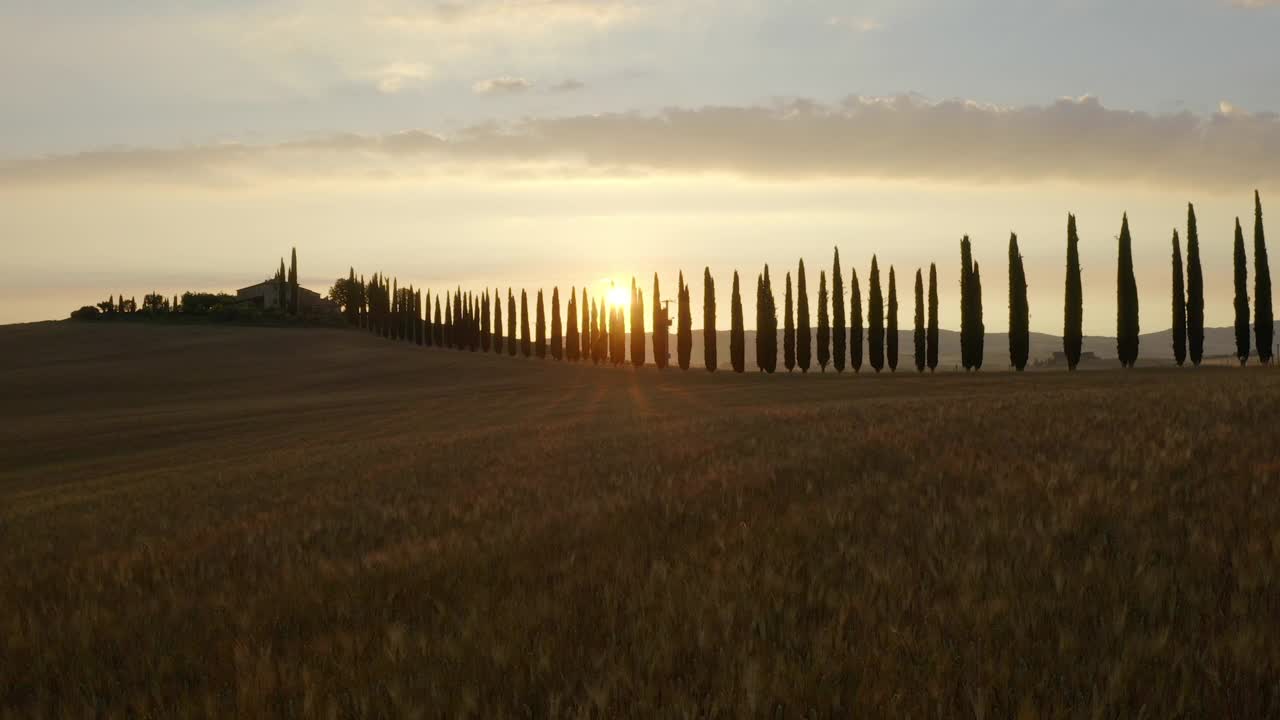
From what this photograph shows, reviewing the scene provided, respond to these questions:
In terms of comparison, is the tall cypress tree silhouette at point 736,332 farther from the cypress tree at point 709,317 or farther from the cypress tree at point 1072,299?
the cypress tree at point 1072,299

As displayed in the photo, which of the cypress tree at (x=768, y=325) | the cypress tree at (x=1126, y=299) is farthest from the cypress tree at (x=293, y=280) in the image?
the cypress tree at (x=1126, y=299)

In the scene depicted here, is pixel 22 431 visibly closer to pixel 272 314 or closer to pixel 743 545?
pixel 743 545

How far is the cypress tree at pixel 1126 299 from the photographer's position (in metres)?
62.5

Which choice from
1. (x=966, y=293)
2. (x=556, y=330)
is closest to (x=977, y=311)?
(x=966, y=293)

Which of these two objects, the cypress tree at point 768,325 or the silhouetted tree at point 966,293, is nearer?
the silhouetted tree at point 966,293

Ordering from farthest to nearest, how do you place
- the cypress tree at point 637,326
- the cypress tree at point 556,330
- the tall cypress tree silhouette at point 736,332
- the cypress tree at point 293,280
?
the cypress tree at point 293,280 < the cypress tree at point 556,330 < the cypress tree at point 637,326 < the tall cypress tree silhouette at point 736,332

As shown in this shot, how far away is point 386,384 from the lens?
71062 millimetres

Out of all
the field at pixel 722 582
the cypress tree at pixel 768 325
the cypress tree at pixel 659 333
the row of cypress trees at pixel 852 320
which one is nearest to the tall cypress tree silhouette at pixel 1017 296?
the row of cypress trees at pixel 852 320

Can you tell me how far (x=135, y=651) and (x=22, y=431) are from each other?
46801mm

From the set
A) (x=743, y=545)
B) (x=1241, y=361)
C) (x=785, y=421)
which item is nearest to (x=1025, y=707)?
(x=743, y=545)

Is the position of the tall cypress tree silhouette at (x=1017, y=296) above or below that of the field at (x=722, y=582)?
above

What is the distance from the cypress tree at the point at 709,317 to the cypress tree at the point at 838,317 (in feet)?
38.5

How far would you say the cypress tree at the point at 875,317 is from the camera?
7394 centimetres

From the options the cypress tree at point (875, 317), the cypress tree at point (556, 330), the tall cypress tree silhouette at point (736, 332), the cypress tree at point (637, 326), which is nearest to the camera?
the cypress tree at point (875, 317)
